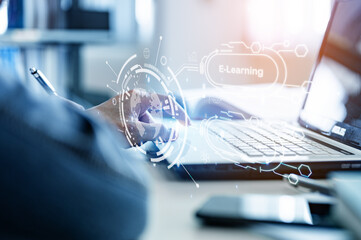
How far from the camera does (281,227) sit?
0.44 m

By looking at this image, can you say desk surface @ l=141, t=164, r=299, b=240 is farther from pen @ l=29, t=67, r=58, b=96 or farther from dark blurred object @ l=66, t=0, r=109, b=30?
dark blurred object @ l=66, t=0, r=109, b=30

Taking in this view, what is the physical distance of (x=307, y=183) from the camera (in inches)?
22.7

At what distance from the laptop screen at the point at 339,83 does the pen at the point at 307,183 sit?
3.8 inches

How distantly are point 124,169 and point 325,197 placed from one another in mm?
295

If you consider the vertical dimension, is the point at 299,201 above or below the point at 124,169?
A: below

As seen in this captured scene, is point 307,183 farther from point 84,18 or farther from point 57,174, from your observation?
point 84,18

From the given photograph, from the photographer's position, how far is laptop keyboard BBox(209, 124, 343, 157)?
61 centimetres

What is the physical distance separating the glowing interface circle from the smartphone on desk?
19 centimetres

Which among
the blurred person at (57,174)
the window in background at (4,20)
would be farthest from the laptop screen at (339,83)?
the window in background at (4,20)

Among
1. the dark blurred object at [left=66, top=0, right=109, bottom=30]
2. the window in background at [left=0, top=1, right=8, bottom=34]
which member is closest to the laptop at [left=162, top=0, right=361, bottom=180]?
the window in background at [left=0, top=1, right=8, bottom=34]

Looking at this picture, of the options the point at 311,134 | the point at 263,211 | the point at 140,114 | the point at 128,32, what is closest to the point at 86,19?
the point at 128,32

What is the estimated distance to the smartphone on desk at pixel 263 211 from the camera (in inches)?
17.6

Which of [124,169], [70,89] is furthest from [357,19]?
[70,89]

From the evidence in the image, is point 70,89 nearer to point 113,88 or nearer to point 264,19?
point 113,88
